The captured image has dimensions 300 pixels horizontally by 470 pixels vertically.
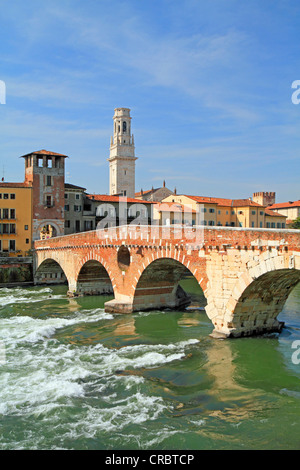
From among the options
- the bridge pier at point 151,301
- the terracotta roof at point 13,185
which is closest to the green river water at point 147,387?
the bridge pier at point 151,301

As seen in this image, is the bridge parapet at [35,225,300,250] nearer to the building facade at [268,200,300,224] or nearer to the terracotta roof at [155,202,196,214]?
the terracotta roof at [155,202,196,214]

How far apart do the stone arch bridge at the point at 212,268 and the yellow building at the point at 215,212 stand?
26117mm

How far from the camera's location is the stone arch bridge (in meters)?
14.5

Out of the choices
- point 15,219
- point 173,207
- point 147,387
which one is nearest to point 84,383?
point 147,387

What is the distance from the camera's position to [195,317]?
72.4 feet

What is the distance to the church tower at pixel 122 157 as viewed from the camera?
81.2 m

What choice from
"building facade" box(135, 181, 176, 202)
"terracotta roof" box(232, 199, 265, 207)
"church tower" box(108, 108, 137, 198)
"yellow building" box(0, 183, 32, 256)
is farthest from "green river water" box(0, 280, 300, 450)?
"church tower" box(108, 108, 137, 198)

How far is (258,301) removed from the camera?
16516 mm

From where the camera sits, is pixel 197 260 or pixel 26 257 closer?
pixel 197 260

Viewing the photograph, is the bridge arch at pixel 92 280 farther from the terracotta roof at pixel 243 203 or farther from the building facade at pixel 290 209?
the building facade at pixel 290 209

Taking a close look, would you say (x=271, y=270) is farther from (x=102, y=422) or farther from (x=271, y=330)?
(x=102, y=422)

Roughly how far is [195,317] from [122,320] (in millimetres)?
3669

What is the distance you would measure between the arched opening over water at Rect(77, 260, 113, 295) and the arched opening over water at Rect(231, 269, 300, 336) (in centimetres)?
1579
